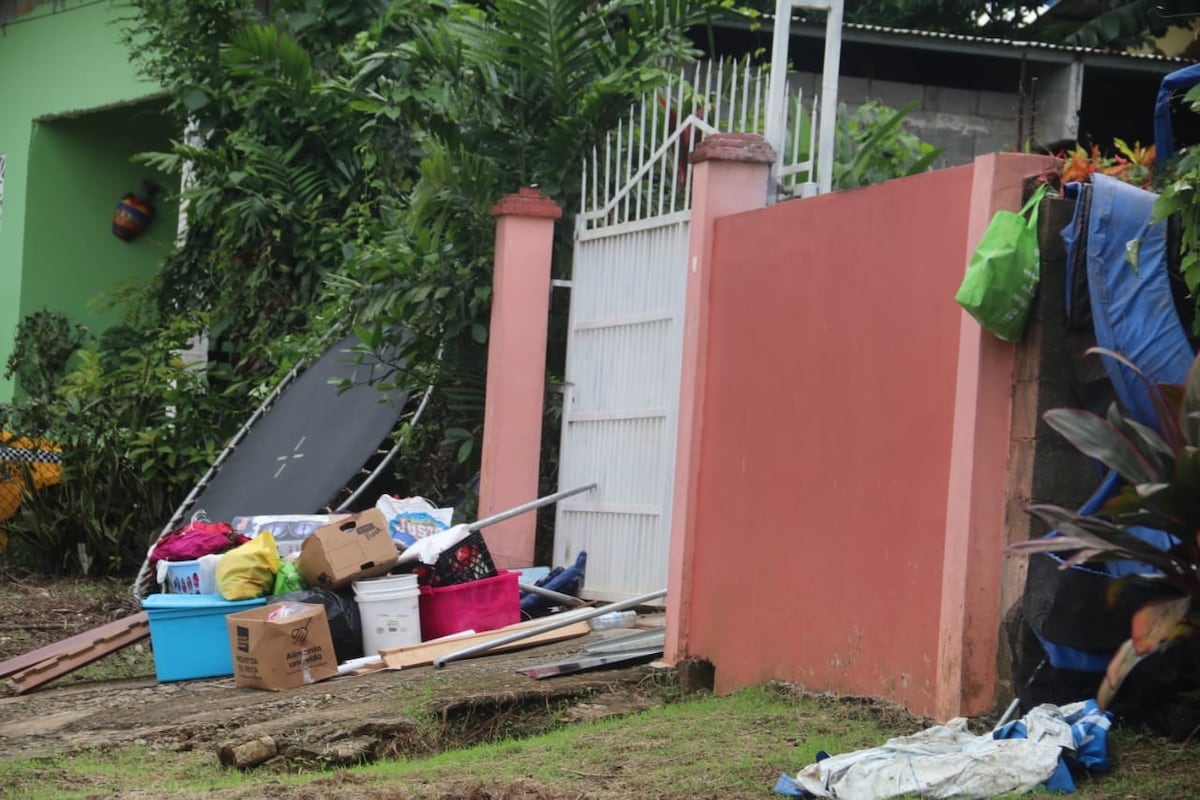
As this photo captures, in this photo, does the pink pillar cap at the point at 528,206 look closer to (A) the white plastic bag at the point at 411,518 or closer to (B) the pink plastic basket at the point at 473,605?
(A) the white plastic bag at the point at 411,518

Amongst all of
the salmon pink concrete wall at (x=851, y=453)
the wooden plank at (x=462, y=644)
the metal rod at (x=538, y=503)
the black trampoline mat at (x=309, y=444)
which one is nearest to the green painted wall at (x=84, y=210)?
the black trampoline mat at (x=309, y=444)

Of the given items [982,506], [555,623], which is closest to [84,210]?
[555,623]

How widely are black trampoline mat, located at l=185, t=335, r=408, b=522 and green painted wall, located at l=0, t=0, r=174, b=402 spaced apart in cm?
583

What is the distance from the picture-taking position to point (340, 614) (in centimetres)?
786

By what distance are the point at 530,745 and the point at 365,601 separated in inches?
86.5

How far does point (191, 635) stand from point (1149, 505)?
17.2ft

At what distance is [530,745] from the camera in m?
5.91

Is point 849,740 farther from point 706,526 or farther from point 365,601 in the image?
point 365,601

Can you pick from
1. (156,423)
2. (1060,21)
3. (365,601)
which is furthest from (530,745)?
(1060,21)

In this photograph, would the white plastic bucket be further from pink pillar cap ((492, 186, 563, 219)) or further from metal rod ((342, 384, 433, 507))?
pink pillar cap ((492, 186, 563, 219))

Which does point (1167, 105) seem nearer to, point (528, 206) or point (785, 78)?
point (785, 78)

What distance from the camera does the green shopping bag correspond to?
4934 mm

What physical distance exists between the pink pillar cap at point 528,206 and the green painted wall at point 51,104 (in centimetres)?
786

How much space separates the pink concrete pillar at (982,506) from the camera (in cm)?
511
